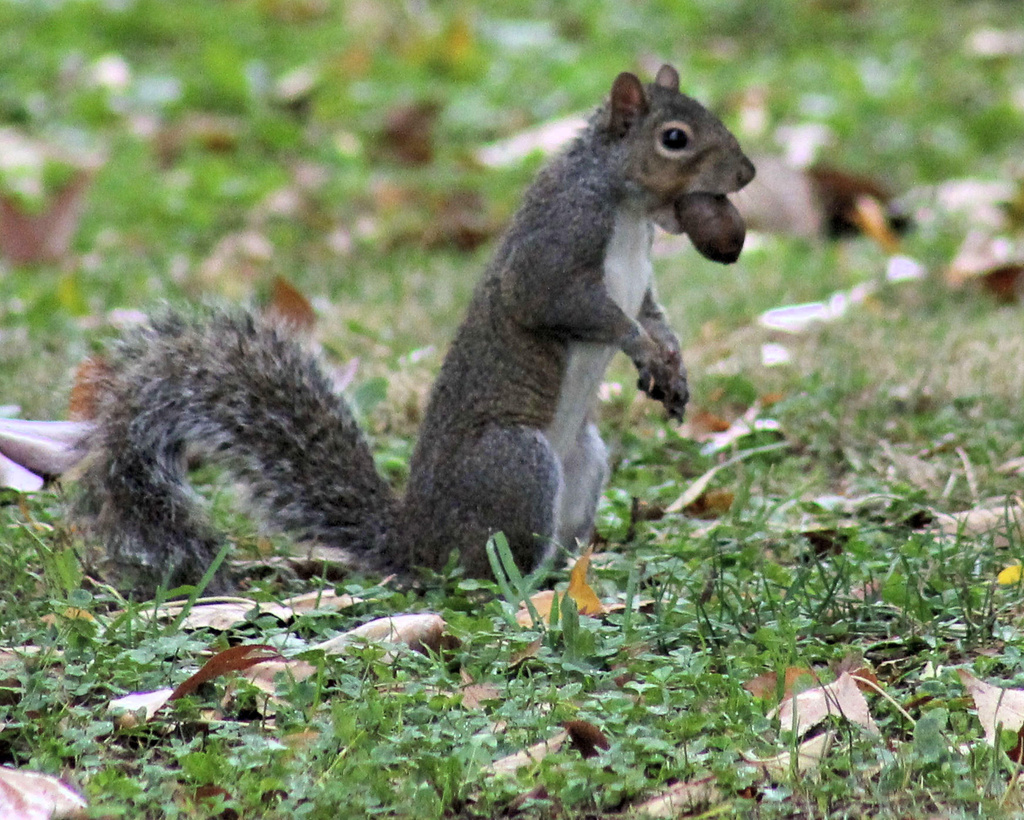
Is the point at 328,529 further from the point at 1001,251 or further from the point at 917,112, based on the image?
the point at 917,112

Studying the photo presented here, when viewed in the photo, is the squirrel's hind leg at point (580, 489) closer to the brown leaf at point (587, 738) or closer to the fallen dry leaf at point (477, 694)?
the fallen dry leaf at point (477, 694)

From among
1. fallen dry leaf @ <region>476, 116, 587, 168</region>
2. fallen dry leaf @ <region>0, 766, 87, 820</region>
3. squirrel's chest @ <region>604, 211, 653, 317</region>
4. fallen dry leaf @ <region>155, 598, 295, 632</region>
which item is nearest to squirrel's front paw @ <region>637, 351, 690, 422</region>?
squirrel's chest @ <region>604, 211, 653, 317</region>

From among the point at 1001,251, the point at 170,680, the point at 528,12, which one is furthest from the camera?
the point at 528,12

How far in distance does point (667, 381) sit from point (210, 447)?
0.93 m

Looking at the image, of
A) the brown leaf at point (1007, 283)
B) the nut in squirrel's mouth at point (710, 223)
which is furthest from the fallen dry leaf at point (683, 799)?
the brown leaf at point (1007, 283)

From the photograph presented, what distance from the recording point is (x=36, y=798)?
1.97 m

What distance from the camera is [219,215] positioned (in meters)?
6.29

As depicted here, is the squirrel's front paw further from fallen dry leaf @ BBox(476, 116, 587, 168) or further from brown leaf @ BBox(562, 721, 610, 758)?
fallen dry leaf @ BBox(476, 116, 587, 168)

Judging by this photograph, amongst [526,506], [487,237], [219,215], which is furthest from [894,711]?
[219,215]

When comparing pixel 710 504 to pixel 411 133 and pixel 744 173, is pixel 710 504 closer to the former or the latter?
pixel 744 173

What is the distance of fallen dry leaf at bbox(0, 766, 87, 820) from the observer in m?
1.94

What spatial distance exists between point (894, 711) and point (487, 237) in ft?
12.9

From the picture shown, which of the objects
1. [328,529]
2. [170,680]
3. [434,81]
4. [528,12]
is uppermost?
[528,12]

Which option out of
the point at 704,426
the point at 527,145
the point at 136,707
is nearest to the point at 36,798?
the point at 136,707
